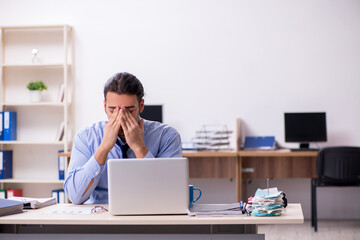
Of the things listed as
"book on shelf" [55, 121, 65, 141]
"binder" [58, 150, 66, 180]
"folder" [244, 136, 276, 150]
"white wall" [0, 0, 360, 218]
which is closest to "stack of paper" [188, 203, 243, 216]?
"folder" [244, 136, 276, 150]

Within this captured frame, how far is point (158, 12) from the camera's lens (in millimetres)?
5980

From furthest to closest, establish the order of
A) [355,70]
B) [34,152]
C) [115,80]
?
1. [34,152]
2. [355,70]
3. [115,80]

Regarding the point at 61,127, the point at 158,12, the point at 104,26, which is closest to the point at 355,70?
the point at 158,12

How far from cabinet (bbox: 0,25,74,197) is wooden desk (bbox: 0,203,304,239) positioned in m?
3.76

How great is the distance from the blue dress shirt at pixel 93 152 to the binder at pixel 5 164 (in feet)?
11.6

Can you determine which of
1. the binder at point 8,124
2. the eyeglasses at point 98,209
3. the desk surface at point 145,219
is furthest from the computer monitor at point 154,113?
the desk surface at point 145,219

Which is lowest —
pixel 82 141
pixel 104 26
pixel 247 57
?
pixel 82 141

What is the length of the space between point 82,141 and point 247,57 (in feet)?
11.2

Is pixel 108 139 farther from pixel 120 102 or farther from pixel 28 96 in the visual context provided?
pixel 28 96

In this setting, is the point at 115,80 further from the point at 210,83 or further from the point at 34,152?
the point at 34,152

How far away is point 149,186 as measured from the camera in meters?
2.18

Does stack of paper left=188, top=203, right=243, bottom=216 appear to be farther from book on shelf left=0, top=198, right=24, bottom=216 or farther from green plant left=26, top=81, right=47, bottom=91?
green plant left=26, top=81, right=47, bottom=91

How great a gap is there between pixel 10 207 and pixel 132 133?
630mm

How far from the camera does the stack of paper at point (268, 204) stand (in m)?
2.15
